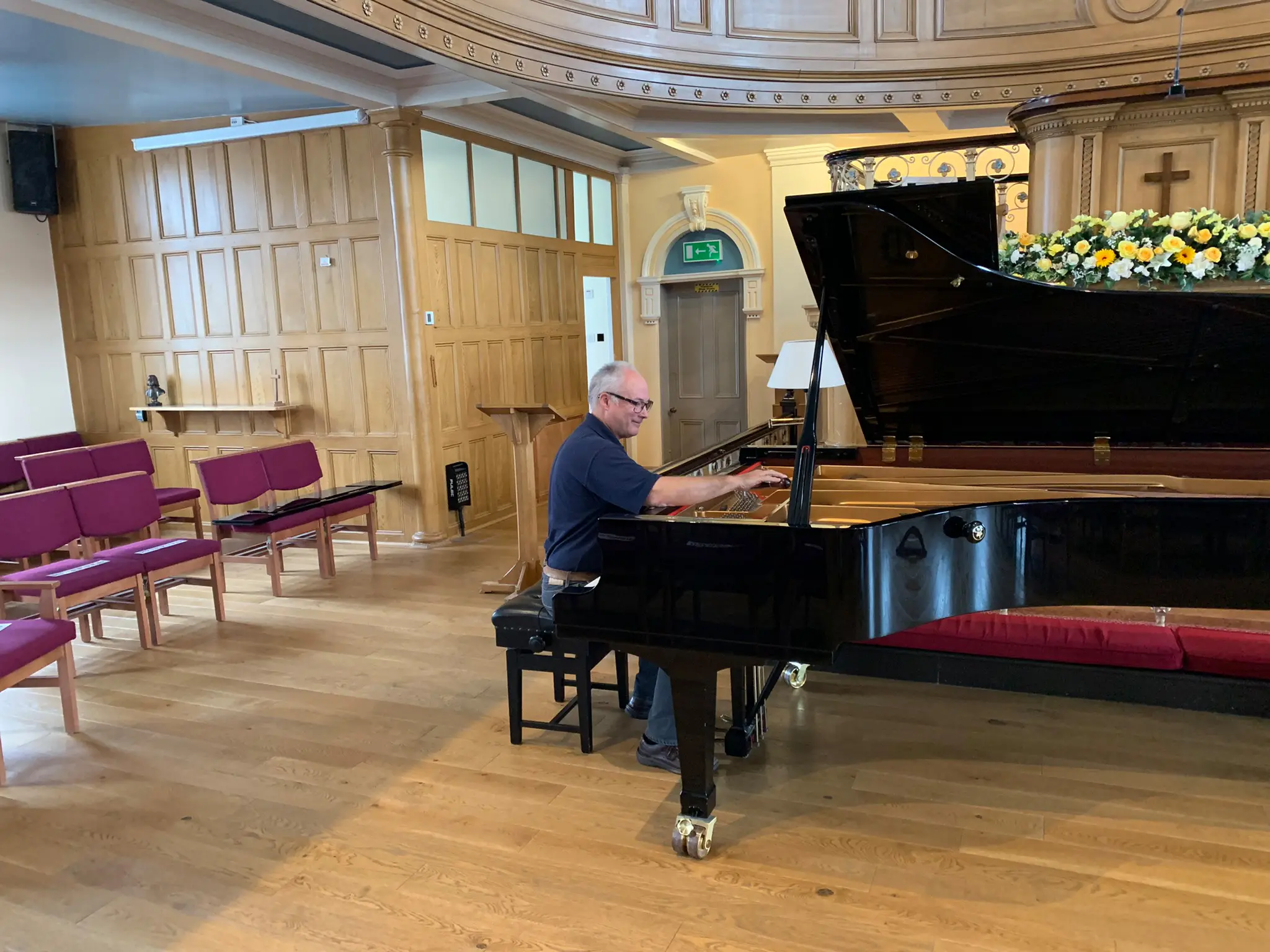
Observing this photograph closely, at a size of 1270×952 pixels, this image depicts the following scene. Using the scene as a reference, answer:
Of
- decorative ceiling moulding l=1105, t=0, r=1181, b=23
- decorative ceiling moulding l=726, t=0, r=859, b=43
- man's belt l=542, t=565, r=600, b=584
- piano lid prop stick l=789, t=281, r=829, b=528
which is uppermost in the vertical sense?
decorative ceiling moulding l=726, t=0, r=859, b=43

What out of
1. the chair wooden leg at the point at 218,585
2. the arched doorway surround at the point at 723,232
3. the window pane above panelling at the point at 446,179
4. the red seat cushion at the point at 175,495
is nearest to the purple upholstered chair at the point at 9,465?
the red seat cushion at the point at 175,495

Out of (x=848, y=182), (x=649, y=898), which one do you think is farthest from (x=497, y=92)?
(x=649, y=898)

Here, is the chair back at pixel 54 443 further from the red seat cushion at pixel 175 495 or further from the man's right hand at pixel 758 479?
the man's right hand at pixel 758 479

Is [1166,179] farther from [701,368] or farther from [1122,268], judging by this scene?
[701,368]

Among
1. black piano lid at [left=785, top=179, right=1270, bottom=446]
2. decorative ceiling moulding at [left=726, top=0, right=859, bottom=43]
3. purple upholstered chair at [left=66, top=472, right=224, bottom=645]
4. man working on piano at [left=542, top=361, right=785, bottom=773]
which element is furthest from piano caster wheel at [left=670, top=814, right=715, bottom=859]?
decorative ceiling moulding at [left=726, top=0, right=859, bottom=43]

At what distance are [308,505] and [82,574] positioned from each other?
1.61 m

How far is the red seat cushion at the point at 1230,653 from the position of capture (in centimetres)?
272

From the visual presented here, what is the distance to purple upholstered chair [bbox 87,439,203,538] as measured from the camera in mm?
6195

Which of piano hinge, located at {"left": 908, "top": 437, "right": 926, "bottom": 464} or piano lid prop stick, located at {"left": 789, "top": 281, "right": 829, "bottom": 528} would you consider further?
piano hinge, located at {"left": 908, "top": 437, "right": 926, "bottom": 464}

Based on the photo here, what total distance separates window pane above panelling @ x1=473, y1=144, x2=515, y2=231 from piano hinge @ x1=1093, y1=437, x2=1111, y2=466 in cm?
517

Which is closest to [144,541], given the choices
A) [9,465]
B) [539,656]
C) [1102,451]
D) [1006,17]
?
[9,465]

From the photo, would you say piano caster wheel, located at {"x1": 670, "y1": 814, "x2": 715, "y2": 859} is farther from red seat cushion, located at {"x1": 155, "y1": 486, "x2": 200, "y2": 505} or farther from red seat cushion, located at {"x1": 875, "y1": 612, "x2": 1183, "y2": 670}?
red seat cushion, located at {"x1": 155, "y1": 486, "x2": 200, "y2": 505}

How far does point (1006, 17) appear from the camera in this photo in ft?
20.4

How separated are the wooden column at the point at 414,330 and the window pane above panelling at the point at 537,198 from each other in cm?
148
